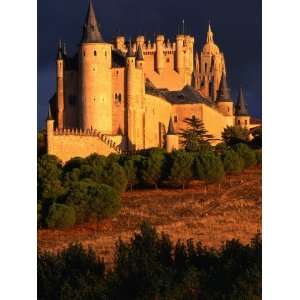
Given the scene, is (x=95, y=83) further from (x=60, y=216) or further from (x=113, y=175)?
(x=60, y=216)

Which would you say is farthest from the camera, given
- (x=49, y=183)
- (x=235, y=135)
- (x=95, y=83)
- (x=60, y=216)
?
(x=235, y=135)

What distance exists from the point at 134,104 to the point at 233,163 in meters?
8.76

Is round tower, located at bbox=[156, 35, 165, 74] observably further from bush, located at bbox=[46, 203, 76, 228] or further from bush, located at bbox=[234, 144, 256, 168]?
bush, located at bbox=[46, 203, 76, 228]

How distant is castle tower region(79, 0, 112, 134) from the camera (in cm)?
3531

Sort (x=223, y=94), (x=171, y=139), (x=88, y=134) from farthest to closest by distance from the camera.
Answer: (x=223, y=94) → (x=171, y=139) → (x=88, y=134)

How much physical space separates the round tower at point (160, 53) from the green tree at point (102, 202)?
22.3 m

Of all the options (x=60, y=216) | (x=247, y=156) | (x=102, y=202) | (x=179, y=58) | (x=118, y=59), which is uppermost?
(x=179, y=58)

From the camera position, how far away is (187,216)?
2239cm

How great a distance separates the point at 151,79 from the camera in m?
45.2

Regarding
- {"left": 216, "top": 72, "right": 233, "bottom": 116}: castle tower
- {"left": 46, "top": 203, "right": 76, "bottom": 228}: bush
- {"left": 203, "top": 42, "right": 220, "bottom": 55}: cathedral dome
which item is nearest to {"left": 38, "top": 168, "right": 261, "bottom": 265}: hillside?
{"left": 46, "top": 203, "right": 76, "bottom": 228}: bush

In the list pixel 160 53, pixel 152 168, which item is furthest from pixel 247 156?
pixel 160 53
